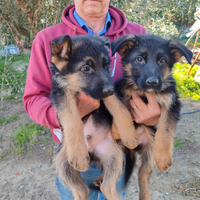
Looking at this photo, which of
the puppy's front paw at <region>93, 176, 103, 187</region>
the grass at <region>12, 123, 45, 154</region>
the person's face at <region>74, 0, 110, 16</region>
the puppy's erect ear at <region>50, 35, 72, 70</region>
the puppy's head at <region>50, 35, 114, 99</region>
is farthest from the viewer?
the grass at <region>12, 123, 45, 154</region>

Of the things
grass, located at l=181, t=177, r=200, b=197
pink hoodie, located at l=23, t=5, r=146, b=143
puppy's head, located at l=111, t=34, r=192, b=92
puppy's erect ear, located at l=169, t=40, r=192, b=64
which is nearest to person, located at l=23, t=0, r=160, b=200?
pink hoodie, located at l=23, t=5, r=146, b=143

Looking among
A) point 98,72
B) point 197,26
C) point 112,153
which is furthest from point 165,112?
point 197,26

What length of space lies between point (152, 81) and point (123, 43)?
1.61 feet

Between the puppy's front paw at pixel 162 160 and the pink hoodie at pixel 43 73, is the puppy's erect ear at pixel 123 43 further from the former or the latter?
the puppy's front paw at pixel 162 160

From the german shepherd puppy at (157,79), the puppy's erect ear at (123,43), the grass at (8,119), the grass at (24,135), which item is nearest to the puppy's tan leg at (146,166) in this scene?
the german shepherd puppy at (157,79)

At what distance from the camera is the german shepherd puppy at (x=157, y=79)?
1.81 m

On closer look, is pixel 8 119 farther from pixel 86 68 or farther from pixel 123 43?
pixel 123 43

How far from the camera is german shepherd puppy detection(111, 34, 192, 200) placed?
181 centimetres

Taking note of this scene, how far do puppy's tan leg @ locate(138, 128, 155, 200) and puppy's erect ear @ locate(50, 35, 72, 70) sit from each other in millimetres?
1257

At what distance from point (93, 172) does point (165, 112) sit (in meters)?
1.03

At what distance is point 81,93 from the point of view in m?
1.90

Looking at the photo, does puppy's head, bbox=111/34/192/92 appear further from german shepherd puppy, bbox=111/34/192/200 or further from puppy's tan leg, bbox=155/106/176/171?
puppy's tan leg, bbox=155/106/176/171

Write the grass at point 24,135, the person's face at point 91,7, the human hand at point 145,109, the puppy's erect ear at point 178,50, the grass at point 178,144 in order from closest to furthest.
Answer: the puppy's erect ear at point 178,50 → the human hand at point 145,109 → the person's face at point 91,7 → the grass at point 178,144 → the grass at point 24,135

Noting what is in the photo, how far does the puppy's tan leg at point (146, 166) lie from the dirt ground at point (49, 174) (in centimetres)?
124
